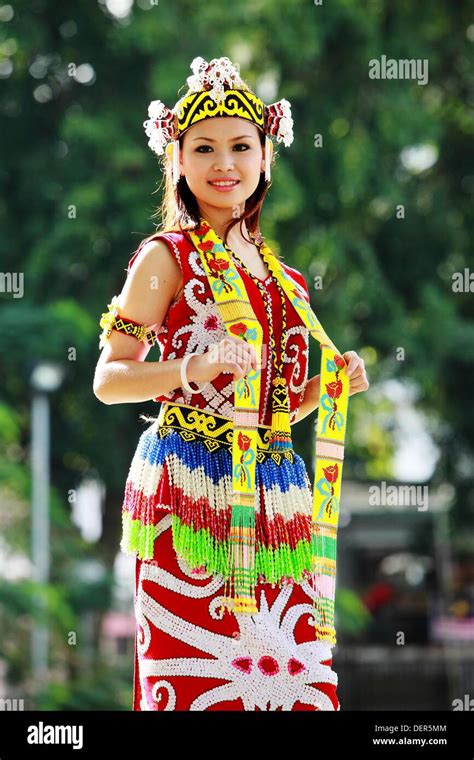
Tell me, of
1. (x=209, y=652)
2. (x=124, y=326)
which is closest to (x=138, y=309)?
(x=124, y=326)

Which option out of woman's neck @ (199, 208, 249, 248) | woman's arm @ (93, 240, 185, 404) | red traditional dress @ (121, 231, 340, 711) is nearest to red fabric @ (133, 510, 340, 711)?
red traditional dress @ (121, 231, 340, 711)

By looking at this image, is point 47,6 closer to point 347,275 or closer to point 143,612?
point 347,275

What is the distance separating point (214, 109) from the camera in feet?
9.31

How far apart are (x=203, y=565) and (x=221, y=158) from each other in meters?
0.76

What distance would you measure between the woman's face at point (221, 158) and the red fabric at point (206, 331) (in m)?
0.11

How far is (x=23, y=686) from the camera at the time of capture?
1145 centimetres

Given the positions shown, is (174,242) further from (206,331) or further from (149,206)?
(149,206)

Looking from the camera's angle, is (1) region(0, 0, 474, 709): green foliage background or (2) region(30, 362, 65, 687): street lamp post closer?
(2) region(30, 362, 65, 687): street lamp post

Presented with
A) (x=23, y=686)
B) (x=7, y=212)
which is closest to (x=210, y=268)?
(x=23, y=686)

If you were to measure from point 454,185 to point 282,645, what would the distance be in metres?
11.8

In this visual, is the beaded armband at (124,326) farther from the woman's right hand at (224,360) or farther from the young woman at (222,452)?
the woman's right hand at (224,360)

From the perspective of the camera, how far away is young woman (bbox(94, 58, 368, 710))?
269cm

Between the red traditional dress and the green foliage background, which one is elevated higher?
the green foliage background

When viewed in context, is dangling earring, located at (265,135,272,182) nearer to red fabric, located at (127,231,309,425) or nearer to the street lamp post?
red fabric, located at (127,231,309,425)
